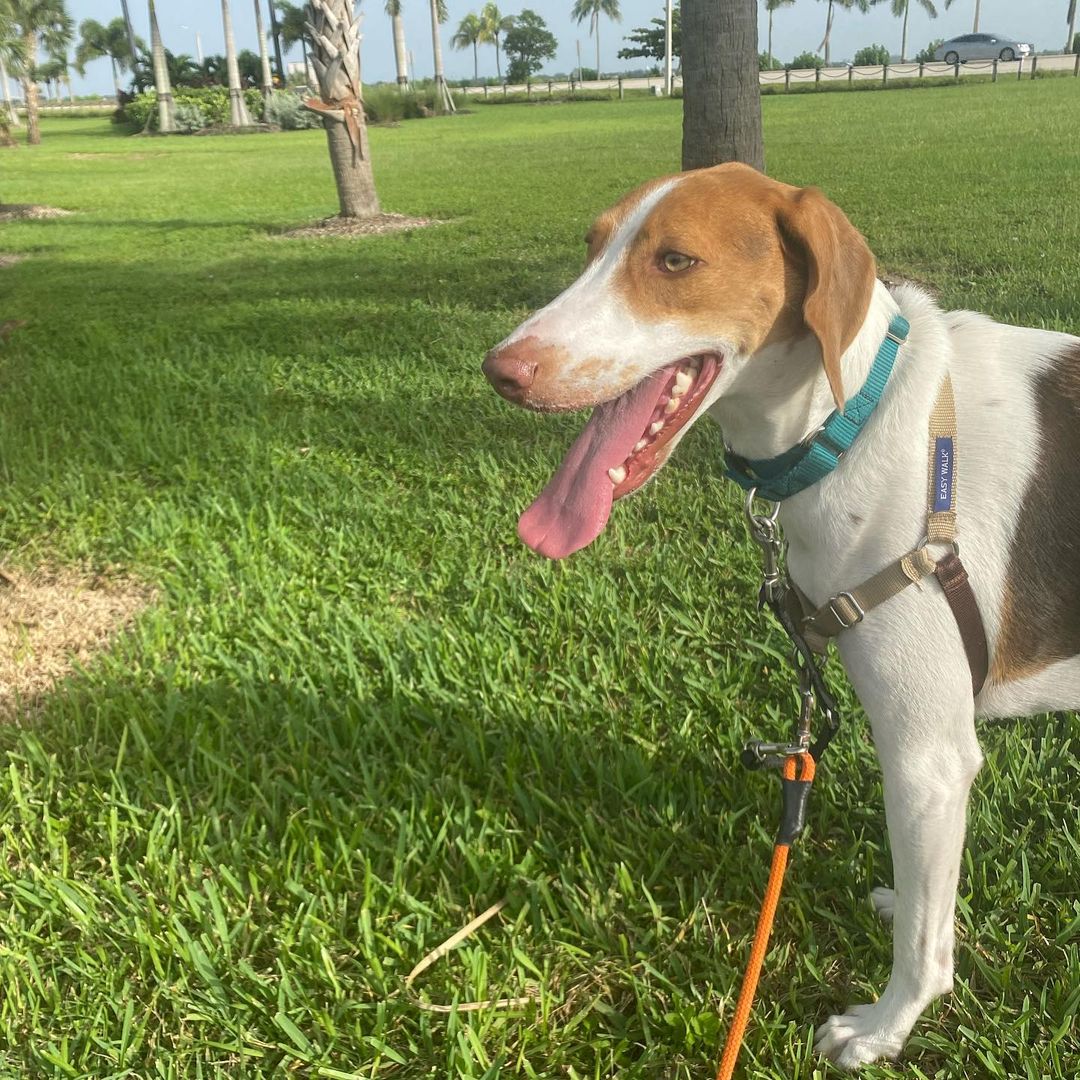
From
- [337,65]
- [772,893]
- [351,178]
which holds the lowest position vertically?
[772,893]

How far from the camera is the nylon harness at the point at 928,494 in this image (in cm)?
170

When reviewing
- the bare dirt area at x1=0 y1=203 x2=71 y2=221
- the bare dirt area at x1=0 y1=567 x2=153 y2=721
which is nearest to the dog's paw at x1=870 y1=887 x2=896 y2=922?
the bare dirt area at x1=0 y1=567 x2=153 y2=721

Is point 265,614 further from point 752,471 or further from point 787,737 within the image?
point 752,471

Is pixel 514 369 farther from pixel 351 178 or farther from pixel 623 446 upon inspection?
pixel 351 178

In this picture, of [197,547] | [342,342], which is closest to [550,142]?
[342,342]

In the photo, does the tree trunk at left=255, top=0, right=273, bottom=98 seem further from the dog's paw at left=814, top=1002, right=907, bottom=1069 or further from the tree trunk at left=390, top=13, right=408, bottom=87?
the dog's paw at left=814, top=1002, right=907, bottom=1069

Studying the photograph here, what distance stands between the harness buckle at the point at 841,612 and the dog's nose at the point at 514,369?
705 millimetres

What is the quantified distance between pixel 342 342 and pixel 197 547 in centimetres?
318

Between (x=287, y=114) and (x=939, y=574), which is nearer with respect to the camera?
(x=939, y=574)

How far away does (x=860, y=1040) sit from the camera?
1918mm

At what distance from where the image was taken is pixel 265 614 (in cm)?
352

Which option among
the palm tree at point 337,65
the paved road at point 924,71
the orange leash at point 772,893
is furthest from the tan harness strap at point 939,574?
the paved road at point 924,71

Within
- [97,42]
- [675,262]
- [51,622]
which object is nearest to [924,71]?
[51,622]

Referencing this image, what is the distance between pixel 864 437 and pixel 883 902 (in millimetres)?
1196
